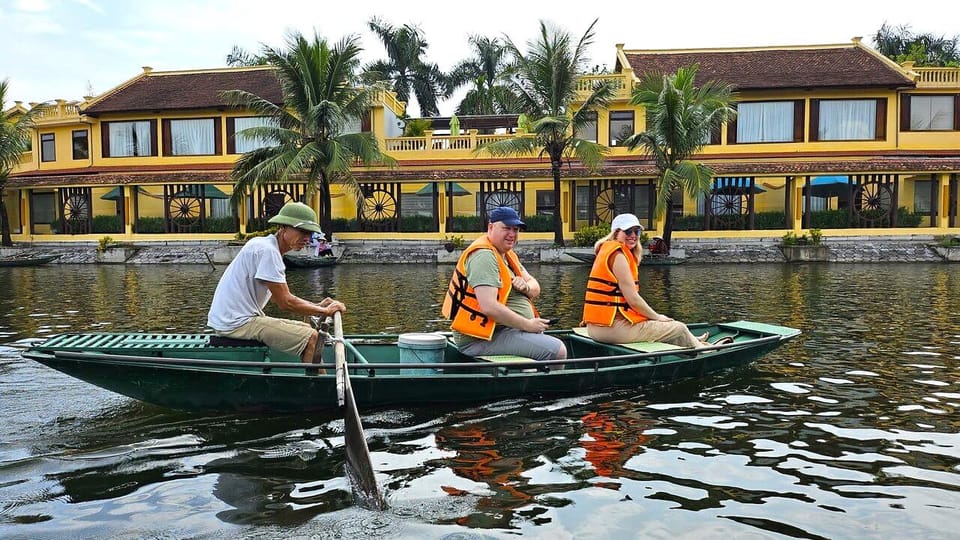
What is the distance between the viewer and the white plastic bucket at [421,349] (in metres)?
7.45

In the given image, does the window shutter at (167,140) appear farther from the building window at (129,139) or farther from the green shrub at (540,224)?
the green shrub at (540,224)

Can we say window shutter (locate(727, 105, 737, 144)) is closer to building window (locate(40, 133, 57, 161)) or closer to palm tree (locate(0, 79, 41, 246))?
palm tree (locate(0, 79, 41, 246))

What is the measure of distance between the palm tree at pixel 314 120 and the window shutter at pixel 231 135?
19.7ft

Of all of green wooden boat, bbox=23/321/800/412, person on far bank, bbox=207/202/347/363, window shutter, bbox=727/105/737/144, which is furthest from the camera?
window shutter, bbox=727/105/737/144

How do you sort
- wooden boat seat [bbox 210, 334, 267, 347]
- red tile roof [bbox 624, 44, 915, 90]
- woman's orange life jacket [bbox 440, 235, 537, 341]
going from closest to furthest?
wooden boat seat [bbox 210, 334, 267, 347] < woman's orange life jacket [bbox 440, 235, 537, 341] < red tile roof [bbox 624, 44, 915, 90]

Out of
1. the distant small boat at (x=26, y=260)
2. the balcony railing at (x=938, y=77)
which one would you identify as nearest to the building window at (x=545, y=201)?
the balcony railing at (x=938, y=77)

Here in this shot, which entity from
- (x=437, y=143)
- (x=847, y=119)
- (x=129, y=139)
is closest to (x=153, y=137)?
(x=129, y=139)

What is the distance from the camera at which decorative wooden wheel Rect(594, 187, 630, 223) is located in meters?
34.0

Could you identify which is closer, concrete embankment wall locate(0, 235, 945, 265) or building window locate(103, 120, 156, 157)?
concrete embankment wall locate(0, 235, 945, 265)

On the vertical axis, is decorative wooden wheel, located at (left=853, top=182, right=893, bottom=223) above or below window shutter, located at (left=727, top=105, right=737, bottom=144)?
below

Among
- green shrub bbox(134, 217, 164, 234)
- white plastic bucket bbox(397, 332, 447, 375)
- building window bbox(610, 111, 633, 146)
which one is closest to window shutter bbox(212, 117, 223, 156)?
green shrub bbox(134, 217, 164, 234)

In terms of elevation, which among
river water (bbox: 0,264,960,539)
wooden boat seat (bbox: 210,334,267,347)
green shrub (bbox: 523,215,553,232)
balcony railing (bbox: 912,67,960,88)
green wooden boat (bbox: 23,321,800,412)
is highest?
balcony railing (bbox: 912,67,960,88)

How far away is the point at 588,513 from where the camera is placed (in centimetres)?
500

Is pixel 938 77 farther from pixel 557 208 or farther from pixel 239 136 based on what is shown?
pixel 239 136
